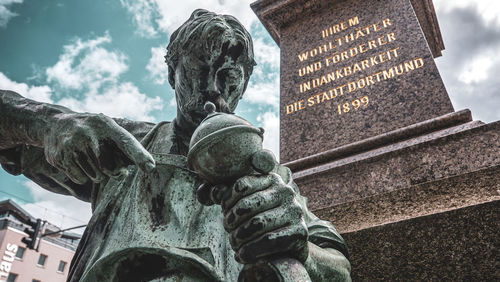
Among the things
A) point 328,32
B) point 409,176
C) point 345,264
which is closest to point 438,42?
point 328,32

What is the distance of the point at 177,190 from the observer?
1153 mm

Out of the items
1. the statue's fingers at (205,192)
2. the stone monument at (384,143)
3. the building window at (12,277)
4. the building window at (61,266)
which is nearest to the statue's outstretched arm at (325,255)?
the statue's fingers at (205,192)

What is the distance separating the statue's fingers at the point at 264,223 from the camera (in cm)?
78

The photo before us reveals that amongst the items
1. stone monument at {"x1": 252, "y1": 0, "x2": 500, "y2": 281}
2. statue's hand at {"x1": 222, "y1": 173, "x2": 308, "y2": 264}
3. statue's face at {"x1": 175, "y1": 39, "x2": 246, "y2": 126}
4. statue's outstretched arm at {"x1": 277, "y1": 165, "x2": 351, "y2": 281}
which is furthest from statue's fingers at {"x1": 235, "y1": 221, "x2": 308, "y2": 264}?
stone monument at {"x1": 252, "y1": 0, "x2": 500, "y2": 281}

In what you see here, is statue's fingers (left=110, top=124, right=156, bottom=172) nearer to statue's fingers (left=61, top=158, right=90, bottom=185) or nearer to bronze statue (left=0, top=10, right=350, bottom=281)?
bronze statue (left=0, top=10, right=350, bottom=281)

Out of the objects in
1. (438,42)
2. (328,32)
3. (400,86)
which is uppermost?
(438,42)

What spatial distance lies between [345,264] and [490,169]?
1155 millimetres

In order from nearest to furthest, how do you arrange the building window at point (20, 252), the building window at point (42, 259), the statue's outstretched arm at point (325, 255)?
the statue's outstretched arm at point (325, 255) → the building window at point (20, 252) → the building window at point (42, 259)

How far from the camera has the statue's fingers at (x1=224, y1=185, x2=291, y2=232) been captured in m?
0.80

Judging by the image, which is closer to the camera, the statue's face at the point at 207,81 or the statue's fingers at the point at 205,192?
the statue's fingers at the point at 205,192

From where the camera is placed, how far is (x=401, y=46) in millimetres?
3236

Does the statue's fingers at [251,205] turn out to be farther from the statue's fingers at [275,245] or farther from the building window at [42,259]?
the building window at [42,259]

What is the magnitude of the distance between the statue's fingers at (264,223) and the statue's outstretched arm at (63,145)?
1.03 feet

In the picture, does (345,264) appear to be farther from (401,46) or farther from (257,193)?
(401,46)
